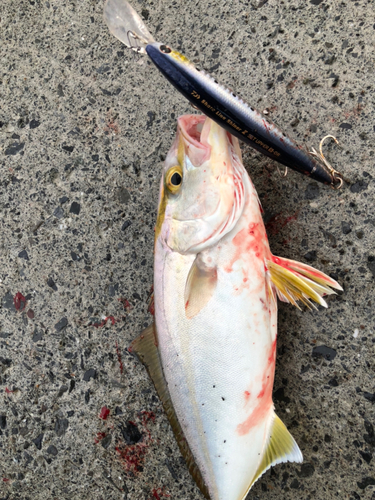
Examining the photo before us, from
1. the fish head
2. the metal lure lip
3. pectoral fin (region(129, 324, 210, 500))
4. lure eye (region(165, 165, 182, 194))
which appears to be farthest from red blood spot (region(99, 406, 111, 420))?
the metal lure lip

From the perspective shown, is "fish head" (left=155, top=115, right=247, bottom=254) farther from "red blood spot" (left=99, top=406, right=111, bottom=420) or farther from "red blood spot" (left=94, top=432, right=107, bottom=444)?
"red blood spot" (left=94, top=432, right=107, bottom=444)

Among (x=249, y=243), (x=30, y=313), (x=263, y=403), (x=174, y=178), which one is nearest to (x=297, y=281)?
(x=249, y=243)

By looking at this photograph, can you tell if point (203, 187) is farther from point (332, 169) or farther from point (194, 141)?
point (332, 169)

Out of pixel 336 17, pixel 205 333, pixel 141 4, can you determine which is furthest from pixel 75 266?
pixel 336 17

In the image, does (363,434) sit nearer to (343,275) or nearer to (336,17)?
(343,275)

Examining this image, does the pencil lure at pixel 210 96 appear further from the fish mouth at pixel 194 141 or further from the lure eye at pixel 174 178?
the lure eye at pixel 174 178

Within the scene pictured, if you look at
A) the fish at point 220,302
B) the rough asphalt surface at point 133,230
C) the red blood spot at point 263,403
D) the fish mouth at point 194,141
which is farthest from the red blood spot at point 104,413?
the fish mouth at point 194,141
